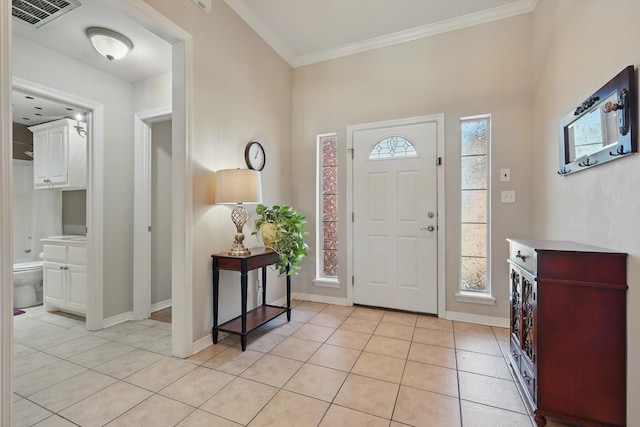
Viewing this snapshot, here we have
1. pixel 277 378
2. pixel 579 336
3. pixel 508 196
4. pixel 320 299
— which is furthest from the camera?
pixel 320 299

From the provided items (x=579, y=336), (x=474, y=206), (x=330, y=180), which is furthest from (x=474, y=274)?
(x=330, y=180)

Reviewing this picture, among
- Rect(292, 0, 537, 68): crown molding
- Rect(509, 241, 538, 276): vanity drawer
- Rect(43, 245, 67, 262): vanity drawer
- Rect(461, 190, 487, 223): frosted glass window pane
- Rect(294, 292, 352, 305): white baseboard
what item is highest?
Rect(292, 0, 537, 68): crown molding

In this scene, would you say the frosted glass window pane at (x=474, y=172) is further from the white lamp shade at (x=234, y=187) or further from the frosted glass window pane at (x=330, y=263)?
the white lamp shade at (x=234, y=187)

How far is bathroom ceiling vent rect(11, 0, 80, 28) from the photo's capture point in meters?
2.01

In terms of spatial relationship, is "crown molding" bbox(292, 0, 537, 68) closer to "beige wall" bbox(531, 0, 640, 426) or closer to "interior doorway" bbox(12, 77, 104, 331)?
"beige wall" bbox(531, 0, 640, 426)

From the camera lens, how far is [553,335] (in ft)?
4.61

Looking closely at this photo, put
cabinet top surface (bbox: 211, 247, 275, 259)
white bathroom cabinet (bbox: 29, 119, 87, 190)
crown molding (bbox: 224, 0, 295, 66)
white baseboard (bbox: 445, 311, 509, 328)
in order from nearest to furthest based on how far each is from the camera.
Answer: cabinet top surface (bbox: 211, 247, 275, 259) < crown molding (bbox: 224, 0, 295, 66) < white baseboard (bbox: 445, 311, 509, 328) < white bathroom cabinet (bbox: 29, 119, 87, 190)

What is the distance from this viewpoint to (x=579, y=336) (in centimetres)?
137

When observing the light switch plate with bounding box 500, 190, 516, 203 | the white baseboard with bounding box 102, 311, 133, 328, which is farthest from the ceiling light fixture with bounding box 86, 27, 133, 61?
the light switch plate with bounding box 500, 190, 516, 203

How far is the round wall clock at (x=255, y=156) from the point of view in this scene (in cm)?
279

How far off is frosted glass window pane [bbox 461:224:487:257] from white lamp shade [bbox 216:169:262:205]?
6.96ft

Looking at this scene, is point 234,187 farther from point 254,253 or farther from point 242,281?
point 242,281

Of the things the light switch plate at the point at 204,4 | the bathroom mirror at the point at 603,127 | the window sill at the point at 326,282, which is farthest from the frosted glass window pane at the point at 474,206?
the light switch plate at the point at 204,4

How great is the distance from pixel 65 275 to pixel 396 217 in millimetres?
3601
